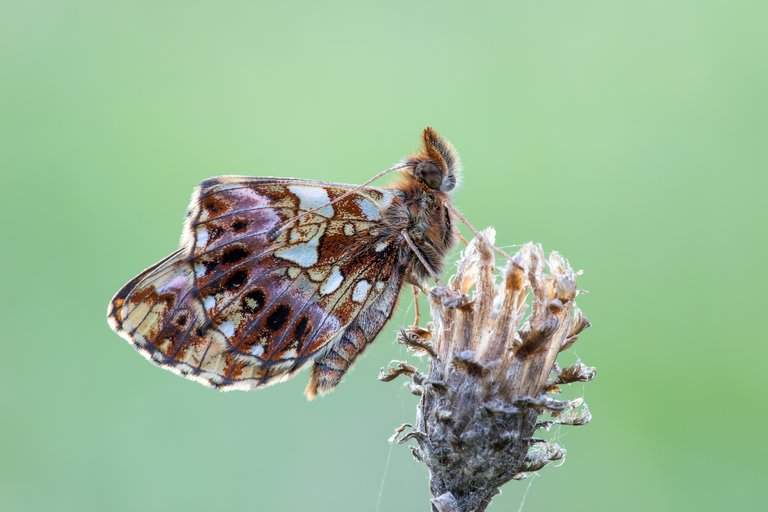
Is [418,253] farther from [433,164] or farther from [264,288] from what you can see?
[264,288]

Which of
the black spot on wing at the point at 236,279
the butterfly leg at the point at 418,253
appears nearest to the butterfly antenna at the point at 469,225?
the butterfly leg at the point at 418,253

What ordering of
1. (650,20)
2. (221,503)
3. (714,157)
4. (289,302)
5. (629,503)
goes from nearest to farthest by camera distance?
(289,302), (221,503), (629,503), (714,157), (650,20)

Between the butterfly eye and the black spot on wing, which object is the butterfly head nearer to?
the butterfly eye

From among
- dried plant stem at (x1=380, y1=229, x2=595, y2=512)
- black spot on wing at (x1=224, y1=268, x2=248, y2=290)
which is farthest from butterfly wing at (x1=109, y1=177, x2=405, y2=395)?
dried plant stem at (x1=380, y1=229, x2=595, y2=512)

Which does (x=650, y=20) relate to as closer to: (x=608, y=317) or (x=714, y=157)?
(x=714, y=157)

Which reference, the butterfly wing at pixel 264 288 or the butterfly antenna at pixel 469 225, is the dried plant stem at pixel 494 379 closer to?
the butterfly antenna at pixel 469 225

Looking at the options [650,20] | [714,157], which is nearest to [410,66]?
[650,20]
